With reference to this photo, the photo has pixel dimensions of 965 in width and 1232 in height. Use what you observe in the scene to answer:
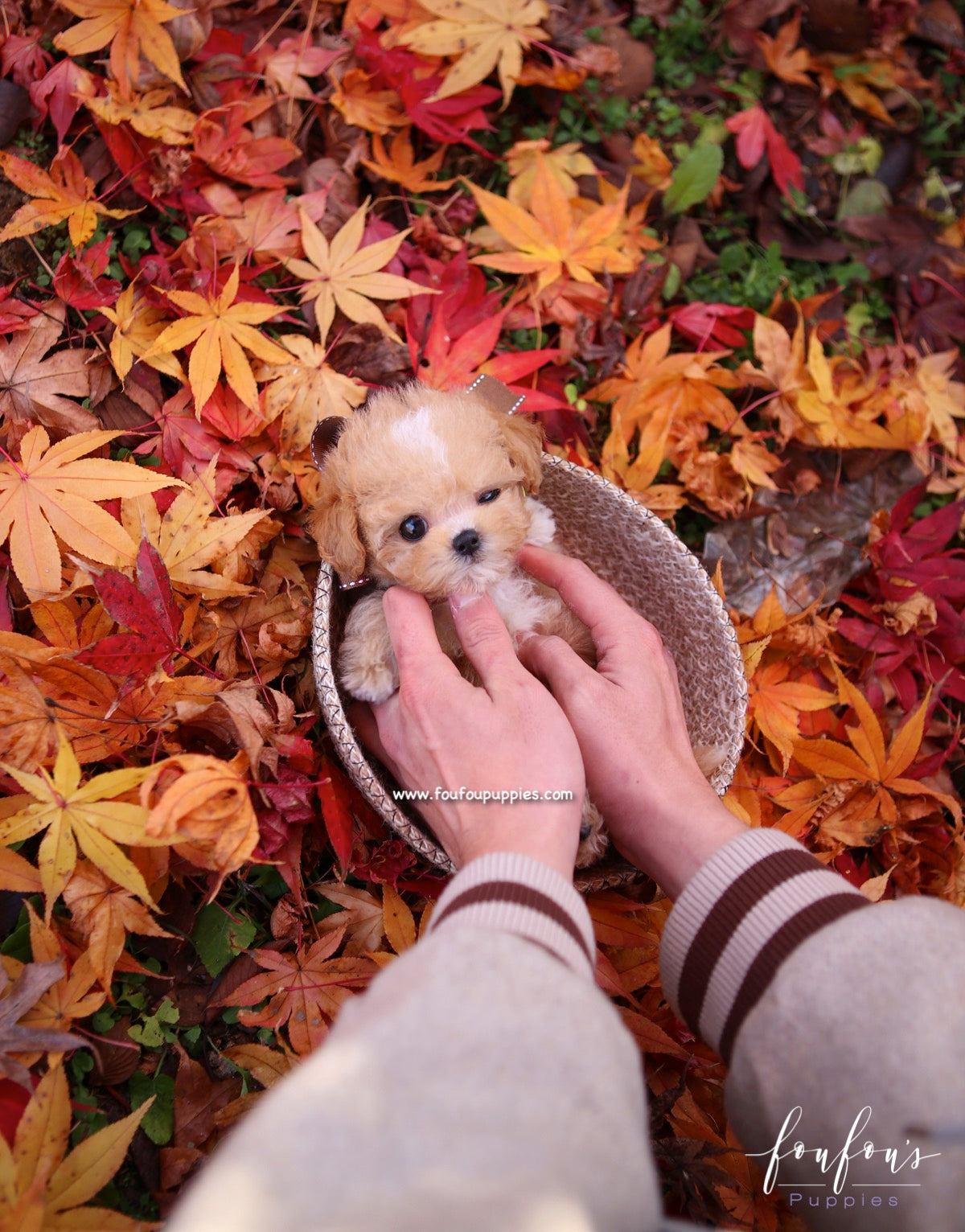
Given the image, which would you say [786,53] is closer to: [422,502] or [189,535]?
[422,502]

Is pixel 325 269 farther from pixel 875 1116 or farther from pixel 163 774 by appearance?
pixel 875 1116

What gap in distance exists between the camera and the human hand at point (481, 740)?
5.14 ft

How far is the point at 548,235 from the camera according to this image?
2.68 m

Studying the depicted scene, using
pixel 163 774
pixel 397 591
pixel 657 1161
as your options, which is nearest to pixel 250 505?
pixel 397 591

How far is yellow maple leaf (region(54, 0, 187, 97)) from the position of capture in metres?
2.20

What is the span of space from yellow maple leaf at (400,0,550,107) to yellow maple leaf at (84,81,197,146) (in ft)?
2.41

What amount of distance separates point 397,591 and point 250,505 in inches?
24.1

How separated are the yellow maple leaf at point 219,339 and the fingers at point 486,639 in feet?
2.69

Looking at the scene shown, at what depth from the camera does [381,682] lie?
207cm

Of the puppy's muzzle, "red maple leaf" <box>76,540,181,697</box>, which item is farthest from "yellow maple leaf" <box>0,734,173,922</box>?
the puppy's muzzle

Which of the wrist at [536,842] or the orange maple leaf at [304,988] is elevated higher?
the wrist at [536,842]

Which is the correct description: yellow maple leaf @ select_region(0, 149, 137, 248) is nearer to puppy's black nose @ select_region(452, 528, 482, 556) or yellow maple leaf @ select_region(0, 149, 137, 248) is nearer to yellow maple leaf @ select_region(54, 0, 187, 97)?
yellow maple leaf @ select_region(54, 0, 187, 97)

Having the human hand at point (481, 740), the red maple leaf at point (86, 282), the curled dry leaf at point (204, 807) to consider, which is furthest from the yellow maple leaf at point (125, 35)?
the curled dry leaf at point (204, 807)

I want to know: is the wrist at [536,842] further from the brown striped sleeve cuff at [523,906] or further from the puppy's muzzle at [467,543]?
the puppy's muzzle at [467,543]
